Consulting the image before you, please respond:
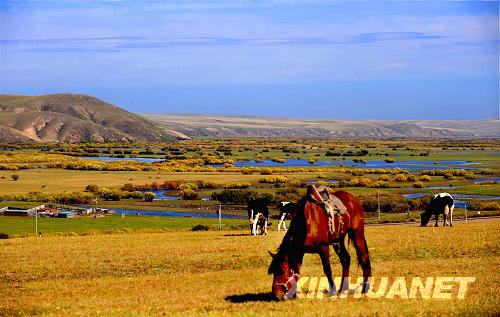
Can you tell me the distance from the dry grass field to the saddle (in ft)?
4.94

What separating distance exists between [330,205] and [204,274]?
6413mm

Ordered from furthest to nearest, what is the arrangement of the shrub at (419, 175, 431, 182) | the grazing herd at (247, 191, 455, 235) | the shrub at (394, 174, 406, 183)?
the shrub at (394, 174, 406, 183) < the shrub at (419, 175, 431, 182) < the grazing herd at (247, 191, 455, 235)

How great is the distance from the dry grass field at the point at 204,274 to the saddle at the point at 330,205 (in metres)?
1.50

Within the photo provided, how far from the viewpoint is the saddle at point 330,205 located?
565 inches

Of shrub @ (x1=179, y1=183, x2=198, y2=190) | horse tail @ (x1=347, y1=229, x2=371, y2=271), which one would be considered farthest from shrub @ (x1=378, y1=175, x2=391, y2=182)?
horse tail @ (x1=347, y1=229, x2=371, y2=271)

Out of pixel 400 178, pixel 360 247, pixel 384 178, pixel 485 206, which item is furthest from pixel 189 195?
pixel 360 247

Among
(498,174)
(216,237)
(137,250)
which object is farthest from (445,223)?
(498,174)

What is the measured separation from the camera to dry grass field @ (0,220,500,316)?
45.9 ft

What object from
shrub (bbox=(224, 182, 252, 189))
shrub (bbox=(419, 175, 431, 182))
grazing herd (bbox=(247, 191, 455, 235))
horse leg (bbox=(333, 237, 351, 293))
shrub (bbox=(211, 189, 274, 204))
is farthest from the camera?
shrub (bbox=(419, 175, 431, 182))

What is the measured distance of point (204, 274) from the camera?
1972 cm

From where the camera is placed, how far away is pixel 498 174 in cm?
8756

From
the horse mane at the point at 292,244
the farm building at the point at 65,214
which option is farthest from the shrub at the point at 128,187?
the horse mane at the point at 292,244

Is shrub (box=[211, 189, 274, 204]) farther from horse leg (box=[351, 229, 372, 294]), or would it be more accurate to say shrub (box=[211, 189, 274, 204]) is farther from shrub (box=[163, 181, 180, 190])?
horse leg (box=[351, 229, 372, 294])

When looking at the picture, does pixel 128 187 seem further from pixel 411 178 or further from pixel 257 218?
pixel 257 218
